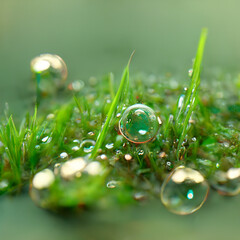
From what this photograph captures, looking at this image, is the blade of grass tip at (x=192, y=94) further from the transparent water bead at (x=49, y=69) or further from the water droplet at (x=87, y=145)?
the transparent water bead at (x=49, y=69)

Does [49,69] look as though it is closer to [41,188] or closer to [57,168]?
[57,168]

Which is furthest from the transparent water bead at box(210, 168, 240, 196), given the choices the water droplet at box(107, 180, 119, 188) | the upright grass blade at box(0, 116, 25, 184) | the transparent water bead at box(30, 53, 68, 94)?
the transparent water bead at box(30, 53, 68, 94)

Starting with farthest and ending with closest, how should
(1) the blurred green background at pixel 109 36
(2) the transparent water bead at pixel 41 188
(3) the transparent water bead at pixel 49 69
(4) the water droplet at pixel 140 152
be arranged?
(1) the blurred green background at pixel 109 36 < (3) the transparent water bead at pixel 49 69 < (4) the water droplet at pixel 140 152 < (2) the transparent water bead at pixel 41 188

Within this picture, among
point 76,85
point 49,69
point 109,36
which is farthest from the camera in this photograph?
point 109,36

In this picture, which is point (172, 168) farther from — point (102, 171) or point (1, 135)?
point (1, 135)

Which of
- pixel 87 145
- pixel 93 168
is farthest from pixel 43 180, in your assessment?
pixel 87 145

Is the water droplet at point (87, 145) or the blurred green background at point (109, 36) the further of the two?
the blurred green background at point (109, 36)

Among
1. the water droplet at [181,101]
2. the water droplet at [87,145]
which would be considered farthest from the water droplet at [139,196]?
the water droplet at [181,101]
